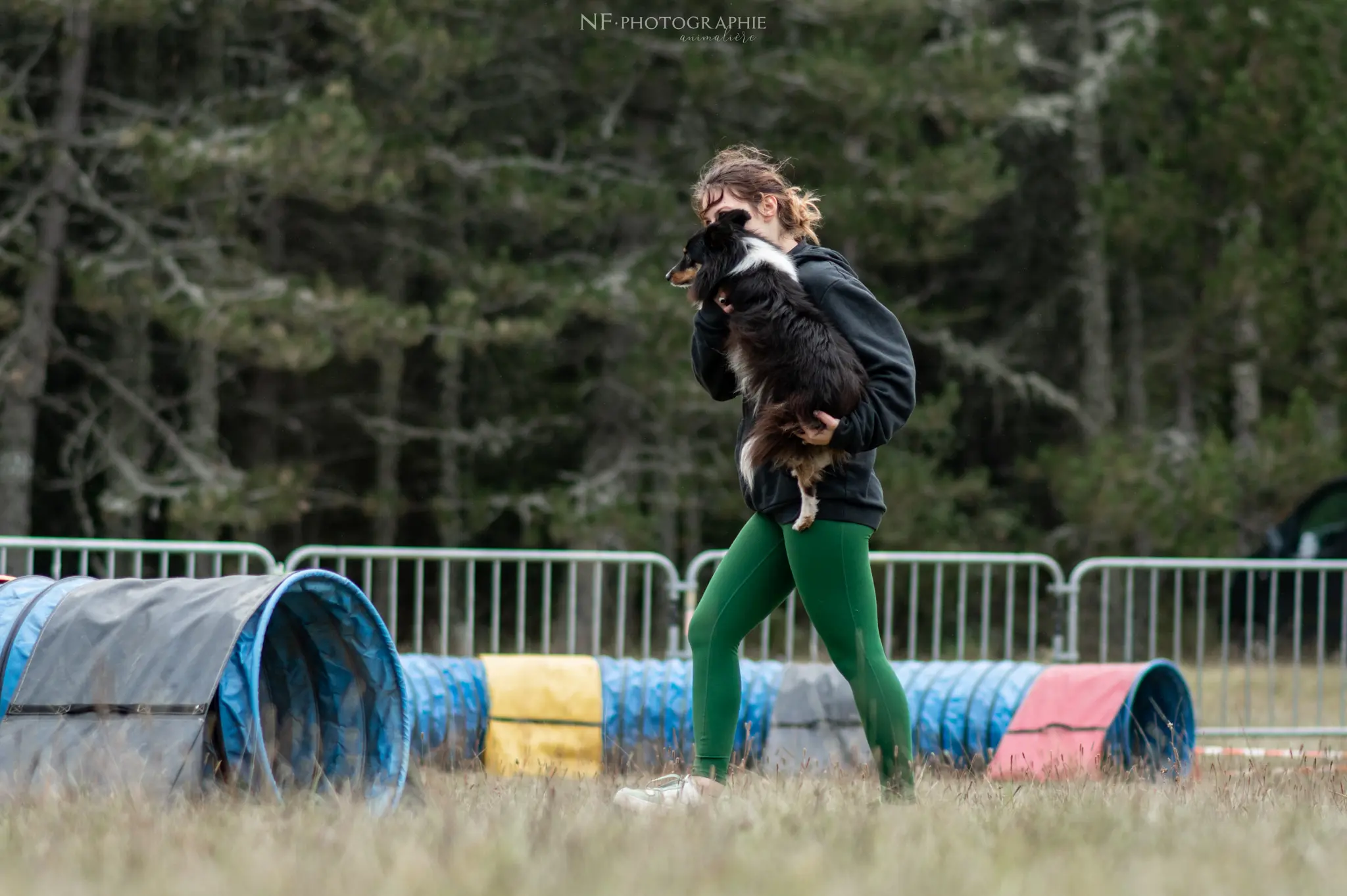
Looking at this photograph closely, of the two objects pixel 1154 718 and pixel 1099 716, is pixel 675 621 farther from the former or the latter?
pixel 1099 716

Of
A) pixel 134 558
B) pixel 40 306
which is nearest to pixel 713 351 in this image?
pixel 134 558

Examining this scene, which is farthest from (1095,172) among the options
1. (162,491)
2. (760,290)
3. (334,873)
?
(334,873)

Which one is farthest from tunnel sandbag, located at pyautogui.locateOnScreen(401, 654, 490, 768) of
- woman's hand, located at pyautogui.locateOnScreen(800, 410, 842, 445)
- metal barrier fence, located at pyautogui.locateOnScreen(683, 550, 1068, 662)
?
metal barrier fence, located at pyautogui.locateOnScreen(683, 550, 1068, 662)

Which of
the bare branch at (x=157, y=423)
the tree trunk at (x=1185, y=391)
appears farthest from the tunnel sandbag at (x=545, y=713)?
the tree trunk at (x=1185, y=391)

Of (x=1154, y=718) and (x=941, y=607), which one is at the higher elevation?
(x=1154, y=718)

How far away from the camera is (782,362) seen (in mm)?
3869

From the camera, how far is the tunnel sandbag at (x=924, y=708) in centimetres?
661

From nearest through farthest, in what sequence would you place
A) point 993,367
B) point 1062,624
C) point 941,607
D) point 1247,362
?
point 1062,624 < point 941,607 < point 1247,362 < point 993,367

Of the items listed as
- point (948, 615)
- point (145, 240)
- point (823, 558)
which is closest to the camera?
point (823, 558)

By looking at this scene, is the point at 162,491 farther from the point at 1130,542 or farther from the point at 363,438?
the point at 1130,542

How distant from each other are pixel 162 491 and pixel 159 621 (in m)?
10.7

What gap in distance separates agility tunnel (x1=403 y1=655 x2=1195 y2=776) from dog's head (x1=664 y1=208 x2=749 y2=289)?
247cm

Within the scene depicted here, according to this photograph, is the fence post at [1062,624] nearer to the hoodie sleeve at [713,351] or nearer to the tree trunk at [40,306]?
the hoodie sleeve at [713,351]

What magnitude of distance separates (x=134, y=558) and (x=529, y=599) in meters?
6.45
